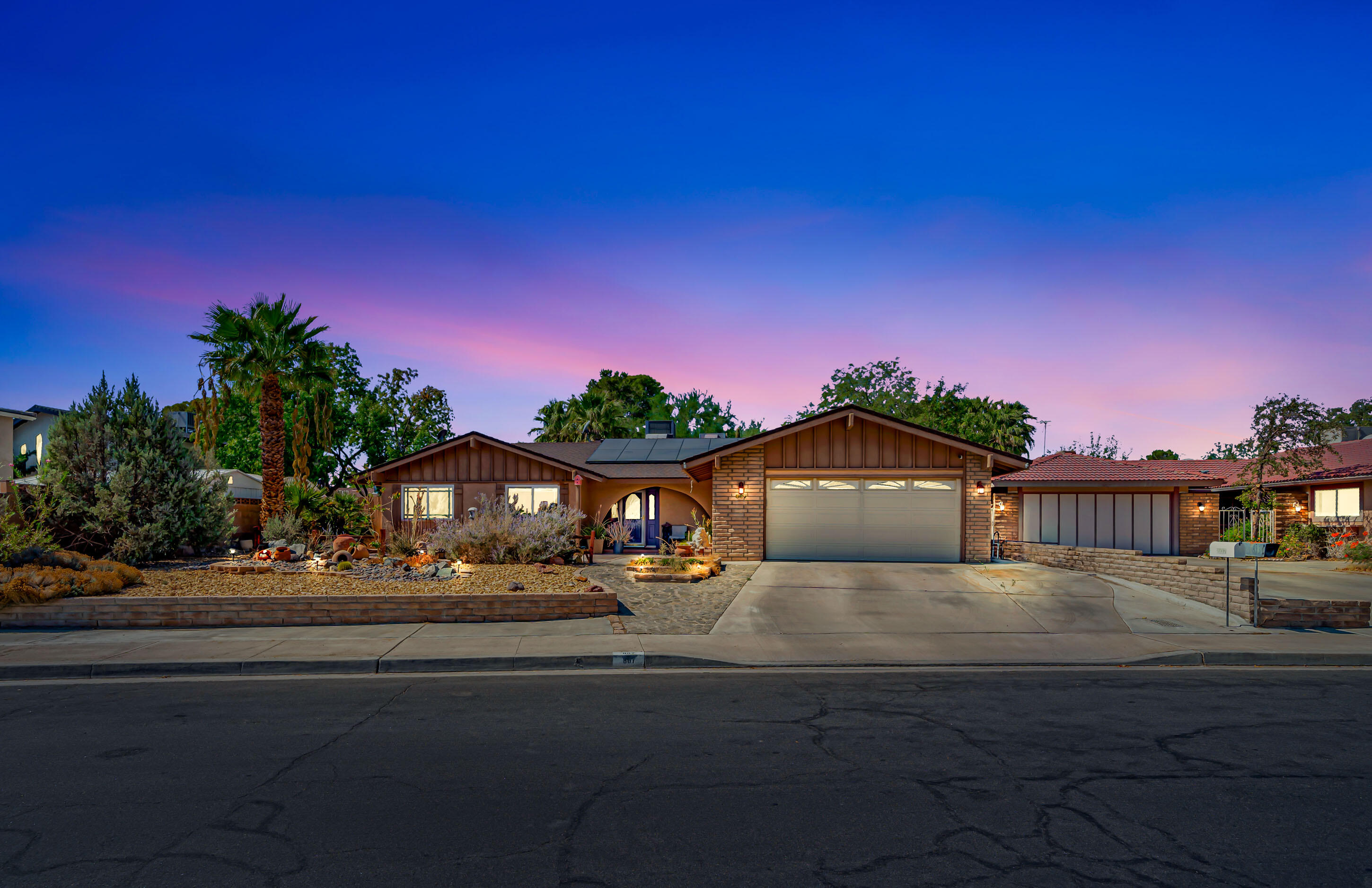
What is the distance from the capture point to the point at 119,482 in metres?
15.9

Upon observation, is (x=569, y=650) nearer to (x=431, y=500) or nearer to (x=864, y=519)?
(x=864, y=519)

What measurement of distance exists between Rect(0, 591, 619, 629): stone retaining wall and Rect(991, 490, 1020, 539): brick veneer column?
21.5 meters

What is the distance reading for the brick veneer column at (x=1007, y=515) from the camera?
29406mm

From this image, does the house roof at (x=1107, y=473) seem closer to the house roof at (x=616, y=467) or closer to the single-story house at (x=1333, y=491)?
the single-story house at (x=1333, y=491)

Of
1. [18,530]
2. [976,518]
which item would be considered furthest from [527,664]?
[976,518]

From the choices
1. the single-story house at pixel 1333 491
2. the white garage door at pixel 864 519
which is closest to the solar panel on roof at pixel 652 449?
the white garage door at pixel 864 519

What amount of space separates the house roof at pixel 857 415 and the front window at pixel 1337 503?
1460cm

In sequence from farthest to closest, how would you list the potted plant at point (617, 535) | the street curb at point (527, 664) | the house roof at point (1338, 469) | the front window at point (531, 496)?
the house roof at point (1338, 469)
the front window at point (531, 496)
the potted plant at point (617, 535)
the street curb at point (527, 664)

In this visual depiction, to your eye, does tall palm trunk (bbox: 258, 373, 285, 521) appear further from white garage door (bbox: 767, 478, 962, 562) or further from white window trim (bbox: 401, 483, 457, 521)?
white garage door (bbox: 767, 478, 962, 562)

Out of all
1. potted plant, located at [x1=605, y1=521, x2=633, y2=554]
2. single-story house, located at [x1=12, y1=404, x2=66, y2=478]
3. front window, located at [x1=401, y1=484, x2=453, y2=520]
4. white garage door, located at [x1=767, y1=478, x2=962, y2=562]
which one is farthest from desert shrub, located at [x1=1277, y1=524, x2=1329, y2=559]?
single-story house, located at [x1=12, y1=404, x2=66, y2=478]

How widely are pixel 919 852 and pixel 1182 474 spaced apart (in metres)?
28.2

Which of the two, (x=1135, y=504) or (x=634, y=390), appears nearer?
(x=1135, y=504)

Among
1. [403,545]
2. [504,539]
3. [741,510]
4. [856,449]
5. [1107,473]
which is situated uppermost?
[856,449]

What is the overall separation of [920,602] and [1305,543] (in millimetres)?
19626
